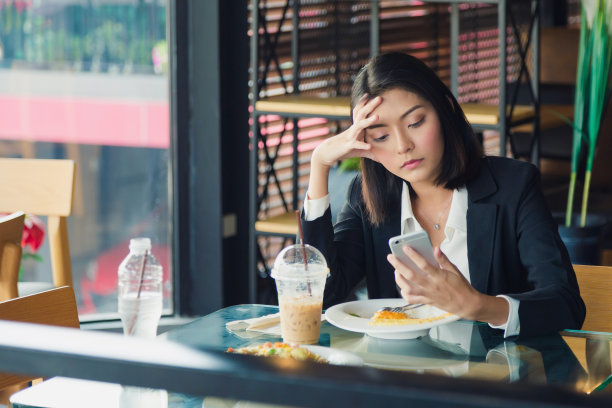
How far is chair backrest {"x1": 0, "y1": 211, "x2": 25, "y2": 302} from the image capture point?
2.41 metres

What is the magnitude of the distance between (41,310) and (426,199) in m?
0.86

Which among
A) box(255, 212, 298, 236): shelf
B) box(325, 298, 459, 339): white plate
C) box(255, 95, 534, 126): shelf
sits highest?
box(255, 95, 534, 126): shelf

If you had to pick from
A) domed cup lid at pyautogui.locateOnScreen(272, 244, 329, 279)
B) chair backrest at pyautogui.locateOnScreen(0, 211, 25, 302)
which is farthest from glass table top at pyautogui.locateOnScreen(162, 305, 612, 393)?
chair backrest at pyautogui.locateOnScreen(0, 211, 25, 302)

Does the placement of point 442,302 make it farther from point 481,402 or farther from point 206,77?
point 206,77

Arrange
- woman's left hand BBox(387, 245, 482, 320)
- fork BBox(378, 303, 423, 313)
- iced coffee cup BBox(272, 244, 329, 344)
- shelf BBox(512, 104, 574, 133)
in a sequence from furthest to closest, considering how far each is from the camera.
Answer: shelf BBox(512, 104, 574, 133), fork BBox(378, 303, 423, 313), iced coffee cup BBox(272, 244, 329, 344), woman's left hand BBox(387, 245, 482, 320)

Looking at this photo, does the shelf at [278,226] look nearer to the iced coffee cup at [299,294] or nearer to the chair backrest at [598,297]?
the chair backrest at [598,297]

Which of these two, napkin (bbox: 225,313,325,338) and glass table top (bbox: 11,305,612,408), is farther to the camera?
napkin (bbox: 225,313,325,338)

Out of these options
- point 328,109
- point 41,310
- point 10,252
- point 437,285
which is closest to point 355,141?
point 437,285

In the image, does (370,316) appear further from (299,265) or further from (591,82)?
(591,82)

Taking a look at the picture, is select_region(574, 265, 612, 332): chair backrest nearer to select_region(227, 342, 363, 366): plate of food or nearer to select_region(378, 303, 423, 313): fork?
select_region(378, 303, 423, 313): fork

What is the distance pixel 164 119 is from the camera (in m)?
3.72

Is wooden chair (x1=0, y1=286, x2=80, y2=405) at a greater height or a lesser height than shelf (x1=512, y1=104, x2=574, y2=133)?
lesser

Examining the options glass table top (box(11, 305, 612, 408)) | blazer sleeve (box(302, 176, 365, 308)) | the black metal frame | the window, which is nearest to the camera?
glass table top (box(11, 305, 612, 408))

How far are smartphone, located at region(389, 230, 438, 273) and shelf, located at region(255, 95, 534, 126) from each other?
1.52m
